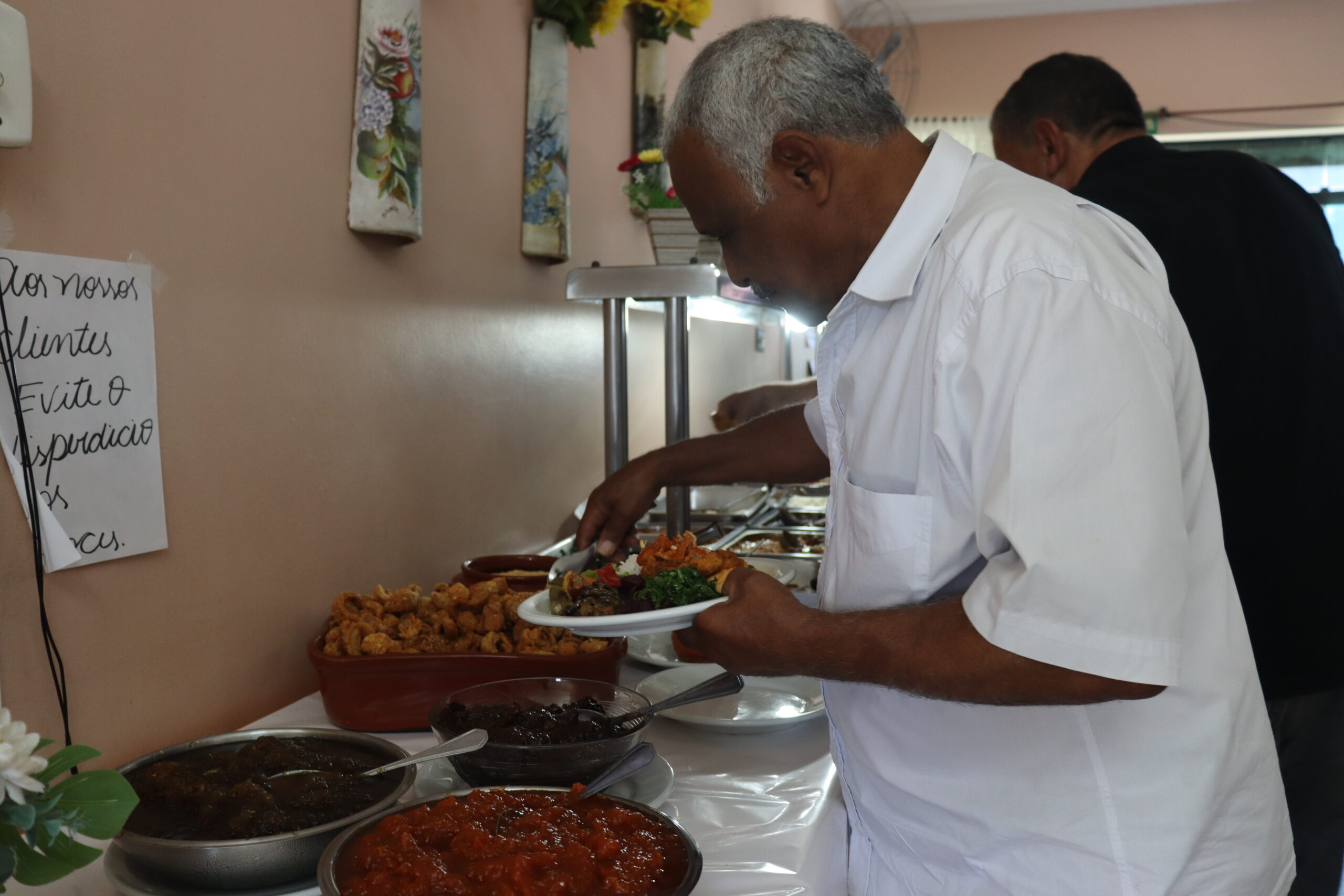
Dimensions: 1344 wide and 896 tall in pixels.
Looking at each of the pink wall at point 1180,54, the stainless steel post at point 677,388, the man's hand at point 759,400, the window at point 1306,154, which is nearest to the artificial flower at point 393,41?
the stainless steel post at point 677,388

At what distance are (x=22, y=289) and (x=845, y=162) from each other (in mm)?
769

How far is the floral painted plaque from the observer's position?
1409mm

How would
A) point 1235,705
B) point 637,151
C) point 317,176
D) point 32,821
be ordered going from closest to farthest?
point 32,821 → point 1235,705 → point 317,176 → point 637,151

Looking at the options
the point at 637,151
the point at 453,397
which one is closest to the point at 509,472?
the point at 453,397

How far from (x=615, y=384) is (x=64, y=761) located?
4.72 ft

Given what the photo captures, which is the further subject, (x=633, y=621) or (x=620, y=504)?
(x=620, y=504)

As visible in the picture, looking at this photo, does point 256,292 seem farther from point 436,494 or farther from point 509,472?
point 509,472

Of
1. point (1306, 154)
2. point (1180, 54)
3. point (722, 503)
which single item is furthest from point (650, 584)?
point (1306, 154)

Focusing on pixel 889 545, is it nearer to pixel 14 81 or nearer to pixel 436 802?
pixel 436 802

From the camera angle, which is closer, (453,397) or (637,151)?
(453,397)

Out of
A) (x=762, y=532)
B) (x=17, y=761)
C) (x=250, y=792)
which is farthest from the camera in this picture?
(x=762, y=532)

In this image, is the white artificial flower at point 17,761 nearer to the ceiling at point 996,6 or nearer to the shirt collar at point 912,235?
the shirt collar at point 912,235

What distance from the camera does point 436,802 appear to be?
879 millimetres

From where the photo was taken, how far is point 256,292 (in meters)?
1.24
